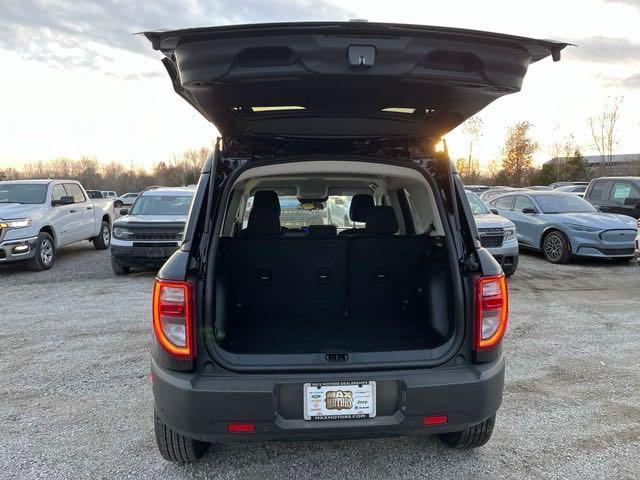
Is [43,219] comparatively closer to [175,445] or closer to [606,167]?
[175,445]

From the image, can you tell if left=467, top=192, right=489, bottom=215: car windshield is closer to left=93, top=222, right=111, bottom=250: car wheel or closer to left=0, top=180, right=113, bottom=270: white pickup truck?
left=0, top=180, right=113, bottom=270: white pickup truck

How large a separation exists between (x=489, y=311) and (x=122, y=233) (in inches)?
270

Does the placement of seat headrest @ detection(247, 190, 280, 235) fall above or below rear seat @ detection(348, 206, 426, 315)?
above

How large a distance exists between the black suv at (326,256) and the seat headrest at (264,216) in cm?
31

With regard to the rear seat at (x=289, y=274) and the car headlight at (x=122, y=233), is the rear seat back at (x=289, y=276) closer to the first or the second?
the rear seat at (x=289, y=274)

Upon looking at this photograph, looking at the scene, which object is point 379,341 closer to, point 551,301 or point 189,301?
point 189,301

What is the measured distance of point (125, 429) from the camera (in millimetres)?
2879

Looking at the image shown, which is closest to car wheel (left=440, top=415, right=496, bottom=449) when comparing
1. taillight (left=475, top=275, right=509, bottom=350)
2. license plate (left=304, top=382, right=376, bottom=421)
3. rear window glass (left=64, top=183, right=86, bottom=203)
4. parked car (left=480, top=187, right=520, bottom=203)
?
taillight (left=475, top=275, right=509, bottom=350)

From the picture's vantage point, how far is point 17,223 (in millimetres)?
8016

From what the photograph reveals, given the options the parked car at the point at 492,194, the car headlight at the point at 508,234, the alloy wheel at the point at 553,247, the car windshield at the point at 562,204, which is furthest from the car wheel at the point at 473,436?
the parked car at the point at 492,194

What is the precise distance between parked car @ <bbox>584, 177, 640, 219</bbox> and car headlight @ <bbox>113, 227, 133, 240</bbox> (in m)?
10.5

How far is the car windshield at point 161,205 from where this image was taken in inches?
335

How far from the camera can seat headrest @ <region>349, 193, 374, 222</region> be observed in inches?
154

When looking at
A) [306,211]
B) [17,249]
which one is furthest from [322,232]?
[17,249]
